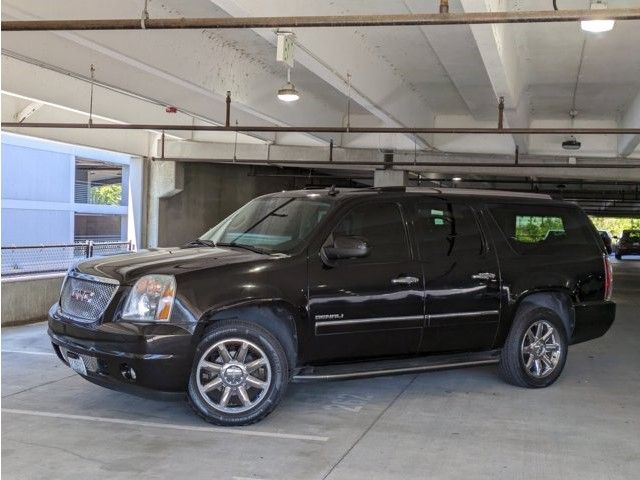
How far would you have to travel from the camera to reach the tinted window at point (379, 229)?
590 centimetres

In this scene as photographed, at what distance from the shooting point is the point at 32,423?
5156mm

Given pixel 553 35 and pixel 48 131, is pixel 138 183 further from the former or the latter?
pixel 553 35

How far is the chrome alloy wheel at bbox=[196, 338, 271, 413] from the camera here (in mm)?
5105

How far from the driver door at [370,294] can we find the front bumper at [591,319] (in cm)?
207

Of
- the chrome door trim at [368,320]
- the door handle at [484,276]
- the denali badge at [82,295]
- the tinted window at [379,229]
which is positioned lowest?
the chrome door trim at [368,320]

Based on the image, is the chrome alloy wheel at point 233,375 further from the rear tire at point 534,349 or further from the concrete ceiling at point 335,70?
the concrete ceiling at point 335,70

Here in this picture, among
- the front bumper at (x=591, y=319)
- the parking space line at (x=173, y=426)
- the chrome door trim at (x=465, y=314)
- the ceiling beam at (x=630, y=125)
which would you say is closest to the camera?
the parking space line at (x=173, y=426)

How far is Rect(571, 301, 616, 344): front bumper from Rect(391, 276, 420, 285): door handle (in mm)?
2085

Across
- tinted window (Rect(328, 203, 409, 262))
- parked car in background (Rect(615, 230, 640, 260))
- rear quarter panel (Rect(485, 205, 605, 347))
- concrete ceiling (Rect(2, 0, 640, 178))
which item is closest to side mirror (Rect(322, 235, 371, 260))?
tinted window (Rect(328, 203, 409, 262))

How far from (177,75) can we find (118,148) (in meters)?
8.95

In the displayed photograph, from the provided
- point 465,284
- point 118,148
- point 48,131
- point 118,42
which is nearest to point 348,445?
point 465,284

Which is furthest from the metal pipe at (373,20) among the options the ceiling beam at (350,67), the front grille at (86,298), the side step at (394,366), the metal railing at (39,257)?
the metal railing at (39,257)

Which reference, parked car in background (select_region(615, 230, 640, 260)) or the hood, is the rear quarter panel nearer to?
the hood

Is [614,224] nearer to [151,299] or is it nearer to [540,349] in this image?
[540,349]
